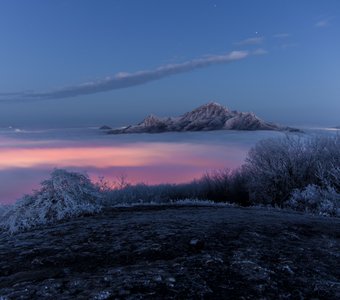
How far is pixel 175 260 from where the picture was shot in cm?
510

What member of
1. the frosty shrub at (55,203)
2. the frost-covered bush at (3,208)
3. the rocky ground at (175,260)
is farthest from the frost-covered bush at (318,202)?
the frost-covered bush at (3,208)

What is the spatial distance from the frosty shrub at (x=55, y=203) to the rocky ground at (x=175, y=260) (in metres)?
1.53

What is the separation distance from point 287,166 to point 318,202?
6.85m

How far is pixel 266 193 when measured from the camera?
2425cm

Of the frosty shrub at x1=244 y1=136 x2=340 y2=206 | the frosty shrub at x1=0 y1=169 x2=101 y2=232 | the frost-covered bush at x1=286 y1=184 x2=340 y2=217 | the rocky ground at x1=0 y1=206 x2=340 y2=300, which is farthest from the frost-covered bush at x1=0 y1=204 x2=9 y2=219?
the frosty shrub at x1=244 y1=136 x2=340 y2=206

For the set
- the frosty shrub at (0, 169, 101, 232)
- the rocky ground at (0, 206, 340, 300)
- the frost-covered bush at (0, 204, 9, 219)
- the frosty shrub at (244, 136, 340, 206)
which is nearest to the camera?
the rocky ground at (0, 206, 340, 300)

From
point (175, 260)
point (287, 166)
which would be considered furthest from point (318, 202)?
point (175, 260)

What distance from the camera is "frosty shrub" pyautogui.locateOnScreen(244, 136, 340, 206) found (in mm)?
23641

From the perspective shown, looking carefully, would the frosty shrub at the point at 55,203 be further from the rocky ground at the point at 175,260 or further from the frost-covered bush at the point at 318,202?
the frost-covered bush at the point at 318,202

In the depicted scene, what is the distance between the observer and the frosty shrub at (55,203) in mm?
9082

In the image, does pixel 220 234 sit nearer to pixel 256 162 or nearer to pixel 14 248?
pixel 14 248

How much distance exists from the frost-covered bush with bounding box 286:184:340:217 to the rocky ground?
8504 mm

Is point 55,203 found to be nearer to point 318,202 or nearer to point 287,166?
point 318,202

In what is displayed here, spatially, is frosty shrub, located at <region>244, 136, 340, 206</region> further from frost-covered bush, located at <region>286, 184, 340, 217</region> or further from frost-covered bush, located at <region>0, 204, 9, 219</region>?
frost-covered bush, located at <region>0, 204, 9, 219</region>
